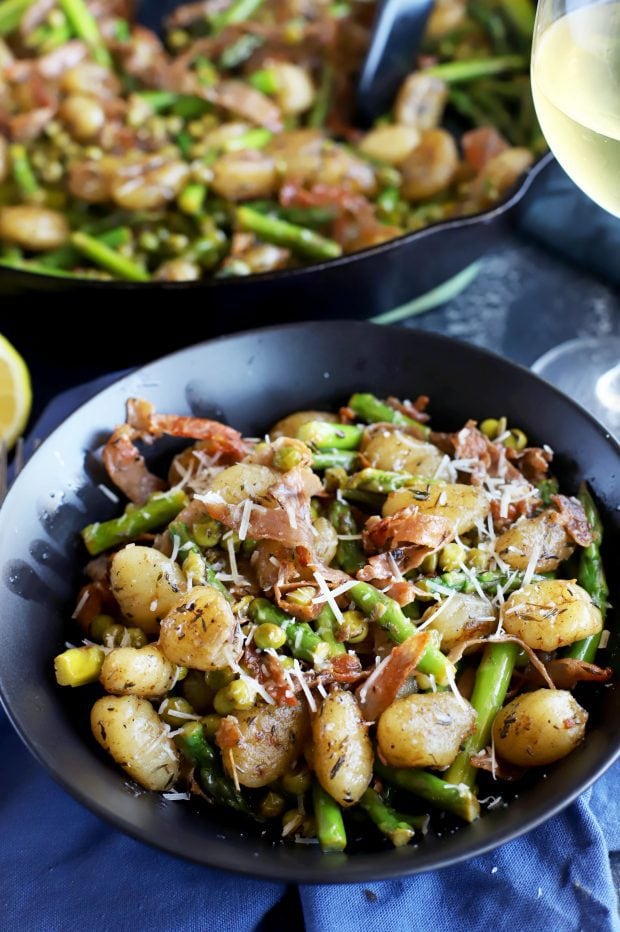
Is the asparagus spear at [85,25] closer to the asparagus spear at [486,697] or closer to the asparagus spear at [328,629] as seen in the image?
the asparagus spear at [328,629]

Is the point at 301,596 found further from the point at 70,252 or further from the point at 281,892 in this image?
the point at 70,252

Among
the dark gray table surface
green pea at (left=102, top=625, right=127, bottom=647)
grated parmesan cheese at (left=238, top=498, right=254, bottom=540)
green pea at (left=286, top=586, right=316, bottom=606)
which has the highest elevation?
grated parmesan cheese at (left=238, top=498, right=254, bottom=540)

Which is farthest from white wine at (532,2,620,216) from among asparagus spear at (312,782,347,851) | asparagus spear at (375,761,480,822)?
asparagus spear at (312,782,347,851)

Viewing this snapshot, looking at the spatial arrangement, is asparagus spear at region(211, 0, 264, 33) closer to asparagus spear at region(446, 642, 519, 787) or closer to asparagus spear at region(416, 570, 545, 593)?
asparagus spear at region(416, 570, 545, 593)

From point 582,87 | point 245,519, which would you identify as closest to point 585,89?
point 582,87

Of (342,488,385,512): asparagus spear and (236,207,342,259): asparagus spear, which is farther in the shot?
(236,207,342,259): asparagus spear

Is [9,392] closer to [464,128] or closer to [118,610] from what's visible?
[118,610]
